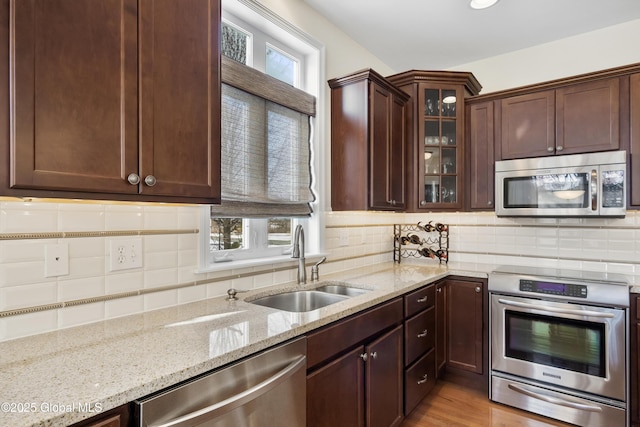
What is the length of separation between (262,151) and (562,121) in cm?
218

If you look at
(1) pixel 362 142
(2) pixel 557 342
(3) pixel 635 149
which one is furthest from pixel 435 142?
(2) pixel 557 342

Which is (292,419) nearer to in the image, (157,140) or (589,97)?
(157,140)

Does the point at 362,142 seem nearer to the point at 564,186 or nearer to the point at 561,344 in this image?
the point at 564,186

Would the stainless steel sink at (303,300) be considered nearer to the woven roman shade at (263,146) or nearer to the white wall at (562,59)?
the woven roman shade at (263,146)

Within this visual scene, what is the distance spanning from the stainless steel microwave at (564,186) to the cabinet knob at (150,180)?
2482mm

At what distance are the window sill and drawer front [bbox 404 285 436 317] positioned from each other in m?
0.67

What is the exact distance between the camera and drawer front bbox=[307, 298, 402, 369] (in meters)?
1.41

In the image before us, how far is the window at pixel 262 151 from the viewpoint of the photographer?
1.90 m

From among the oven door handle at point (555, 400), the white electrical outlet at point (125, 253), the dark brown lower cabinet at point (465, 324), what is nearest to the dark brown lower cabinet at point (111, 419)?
the white electrical outlet at point (125, 253)

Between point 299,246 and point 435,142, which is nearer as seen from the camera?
point 299,246

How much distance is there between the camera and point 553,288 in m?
2.25

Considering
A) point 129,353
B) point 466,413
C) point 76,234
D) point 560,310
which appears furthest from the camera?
point 466,413

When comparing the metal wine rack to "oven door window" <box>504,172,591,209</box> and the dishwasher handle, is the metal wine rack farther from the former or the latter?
the dishwasher handle

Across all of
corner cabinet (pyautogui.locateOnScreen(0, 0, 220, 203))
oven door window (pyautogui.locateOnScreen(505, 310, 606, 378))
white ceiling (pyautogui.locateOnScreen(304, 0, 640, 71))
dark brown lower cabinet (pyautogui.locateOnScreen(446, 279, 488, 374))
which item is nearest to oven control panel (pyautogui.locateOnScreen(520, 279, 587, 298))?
oven door window (pyautogui.locateOnScreen(505, 310, 606, 378))
